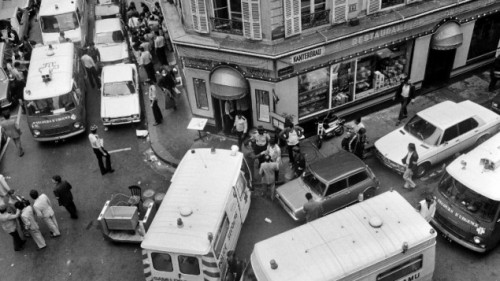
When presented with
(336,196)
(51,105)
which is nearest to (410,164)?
(336,196)

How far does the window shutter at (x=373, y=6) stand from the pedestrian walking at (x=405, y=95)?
10.3 feet

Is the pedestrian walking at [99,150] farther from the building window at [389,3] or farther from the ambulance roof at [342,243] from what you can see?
the building window at [389,3]

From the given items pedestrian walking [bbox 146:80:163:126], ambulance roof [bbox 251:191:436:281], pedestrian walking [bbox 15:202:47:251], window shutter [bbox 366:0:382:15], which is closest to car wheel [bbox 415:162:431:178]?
ambulance roof [bbox 251:191:436:281]

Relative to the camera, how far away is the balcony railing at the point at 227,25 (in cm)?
1658

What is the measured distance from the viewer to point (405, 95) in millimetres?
18312

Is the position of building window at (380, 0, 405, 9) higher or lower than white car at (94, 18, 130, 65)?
higher

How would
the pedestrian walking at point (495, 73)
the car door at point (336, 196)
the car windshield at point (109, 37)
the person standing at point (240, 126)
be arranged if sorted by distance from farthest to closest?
the car windshield at point (109, 37) → the pedestrian walking at point (495, 73) → the person standing at point (240, 126) → the car door at point (336, 196)

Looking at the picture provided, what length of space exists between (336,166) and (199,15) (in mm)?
7305

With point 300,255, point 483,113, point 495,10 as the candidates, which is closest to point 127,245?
point 300,255

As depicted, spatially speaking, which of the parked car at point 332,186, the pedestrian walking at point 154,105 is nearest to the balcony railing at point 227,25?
the pedestrian walking at point 154,105

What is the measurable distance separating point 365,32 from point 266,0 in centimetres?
405

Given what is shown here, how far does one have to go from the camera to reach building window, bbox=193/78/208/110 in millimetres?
18500

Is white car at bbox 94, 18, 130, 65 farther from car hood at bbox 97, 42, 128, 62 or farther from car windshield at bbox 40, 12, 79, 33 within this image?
car windshield at bbox 40, 12, 79, 33

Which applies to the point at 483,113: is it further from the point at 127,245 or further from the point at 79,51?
the point at 79,51
